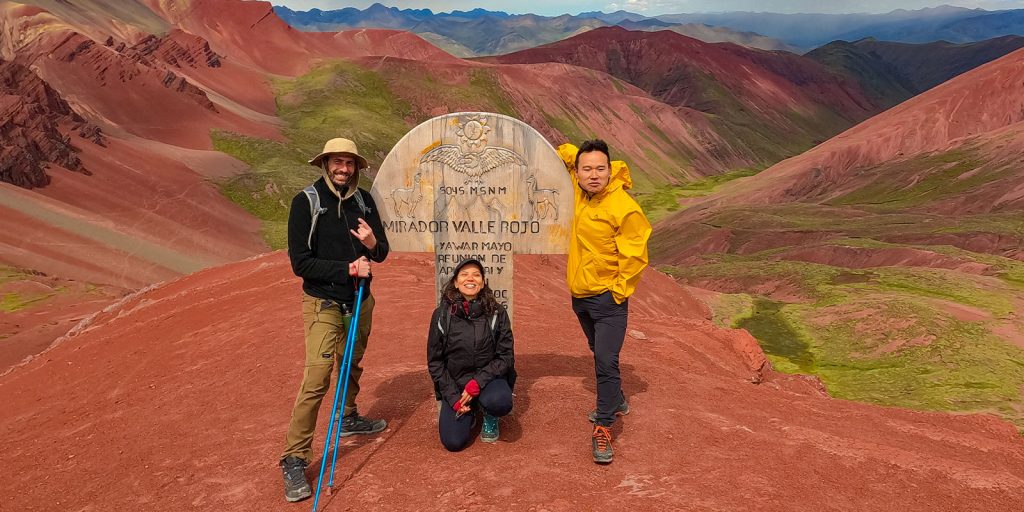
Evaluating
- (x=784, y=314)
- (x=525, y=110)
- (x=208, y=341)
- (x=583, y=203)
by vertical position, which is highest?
(x=525, y=110)

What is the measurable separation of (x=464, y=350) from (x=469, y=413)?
1.70 ft

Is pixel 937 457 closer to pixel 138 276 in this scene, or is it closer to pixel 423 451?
pixel 423 451

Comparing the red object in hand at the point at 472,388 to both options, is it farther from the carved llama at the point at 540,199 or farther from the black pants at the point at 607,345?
the carved llama at the point at 540,199

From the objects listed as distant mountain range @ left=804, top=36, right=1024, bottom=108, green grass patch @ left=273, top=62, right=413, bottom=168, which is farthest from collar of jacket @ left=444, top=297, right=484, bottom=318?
distant mountain range @ left=804, top=36, right=1024, bottom=108

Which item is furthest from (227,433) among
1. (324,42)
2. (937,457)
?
(324,42)

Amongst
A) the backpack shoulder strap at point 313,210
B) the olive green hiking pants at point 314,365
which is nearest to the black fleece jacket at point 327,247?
the backpack shoulder strap at point 313,210

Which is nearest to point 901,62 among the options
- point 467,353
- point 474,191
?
point 474,191

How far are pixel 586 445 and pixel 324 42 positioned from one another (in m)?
106

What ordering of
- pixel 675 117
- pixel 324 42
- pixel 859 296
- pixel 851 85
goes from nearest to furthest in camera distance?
pixel 859 296
pixel 675 117
pixel 324 42
pixel 851 85

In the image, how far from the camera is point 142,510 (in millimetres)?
4715

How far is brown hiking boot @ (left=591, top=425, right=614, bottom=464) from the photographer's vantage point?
4.88 meters

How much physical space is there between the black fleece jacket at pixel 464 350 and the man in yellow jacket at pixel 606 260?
2.59 feet

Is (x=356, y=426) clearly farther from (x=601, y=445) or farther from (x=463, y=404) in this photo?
(x=601, y=445)

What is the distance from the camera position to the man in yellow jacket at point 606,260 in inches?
201
